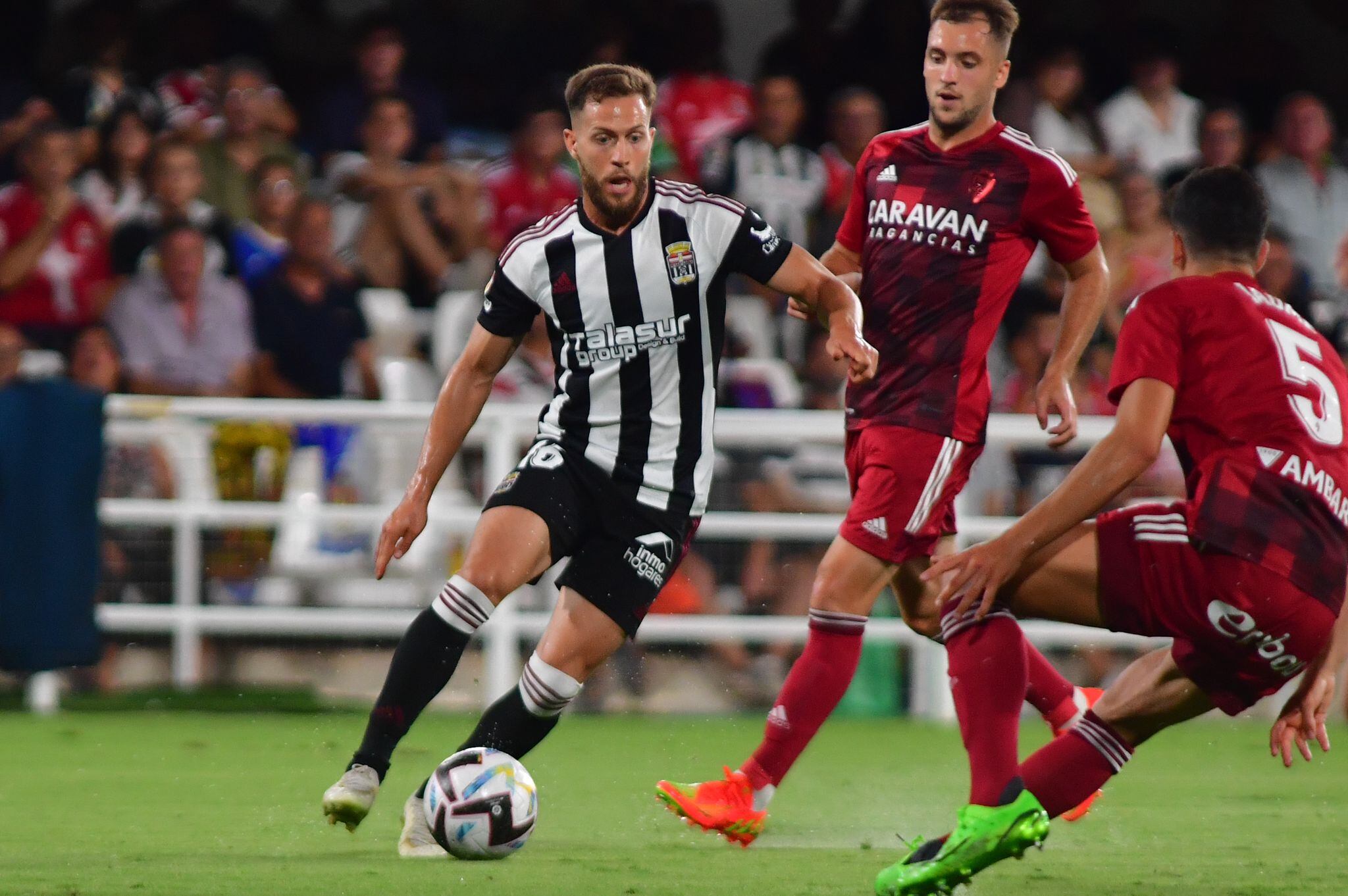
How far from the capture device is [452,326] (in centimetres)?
948

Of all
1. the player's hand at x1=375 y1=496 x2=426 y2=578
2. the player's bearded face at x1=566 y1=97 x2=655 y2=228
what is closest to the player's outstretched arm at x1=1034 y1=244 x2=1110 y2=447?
the player's bearded face at x1=566 y1=97 x2=655 y2=228

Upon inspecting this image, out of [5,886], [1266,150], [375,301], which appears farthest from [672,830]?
[1266,150]

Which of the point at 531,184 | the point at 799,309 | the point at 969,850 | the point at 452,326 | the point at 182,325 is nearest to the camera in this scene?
the point at 969,850

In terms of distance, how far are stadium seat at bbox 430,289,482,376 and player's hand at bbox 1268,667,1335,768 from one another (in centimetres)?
593

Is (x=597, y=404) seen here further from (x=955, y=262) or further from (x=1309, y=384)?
(x=1309, y=384)

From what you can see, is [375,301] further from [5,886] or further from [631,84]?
[5,886]

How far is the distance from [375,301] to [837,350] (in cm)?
584

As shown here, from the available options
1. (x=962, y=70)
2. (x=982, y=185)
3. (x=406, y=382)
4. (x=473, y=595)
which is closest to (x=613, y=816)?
(x=473, y=595)

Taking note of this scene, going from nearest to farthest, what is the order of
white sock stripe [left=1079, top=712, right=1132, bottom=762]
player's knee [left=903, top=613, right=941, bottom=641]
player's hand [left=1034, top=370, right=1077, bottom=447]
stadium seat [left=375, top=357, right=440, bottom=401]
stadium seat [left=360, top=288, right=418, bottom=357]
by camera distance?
white sock stripe [left=1079, top=712, right=1132, bottom=762], player's hand [left=1034, top=370, right=1077, bottom=447], player's knee [left=903, top=613, right=941, bottom=641], stadium seat [left=375, top=357, right=440, bottom=401], stadium seat [left=360, top=288, right=418, bottom=357]

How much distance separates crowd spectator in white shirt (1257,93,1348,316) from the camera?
35.3ft

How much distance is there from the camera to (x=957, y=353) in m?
5.07

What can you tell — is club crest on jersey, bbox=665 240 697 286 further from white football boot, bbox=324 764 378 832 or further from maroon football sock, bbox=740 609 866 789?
white football boot, bbox=324 764 378 832

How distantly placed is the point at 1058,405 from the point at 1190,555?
109 centimetres

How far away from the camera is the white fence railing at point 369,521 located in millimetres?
8383
